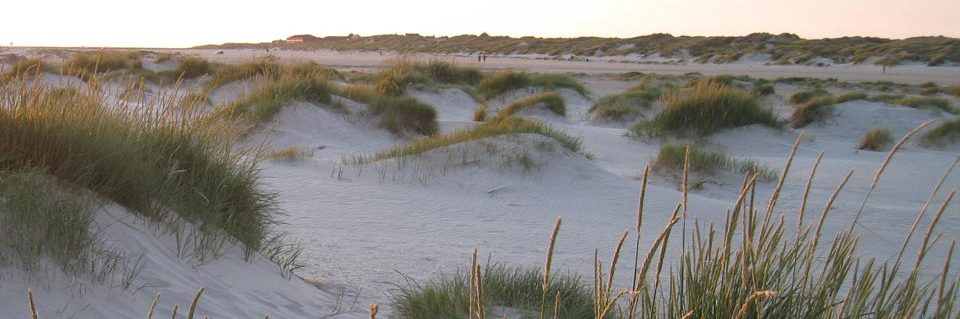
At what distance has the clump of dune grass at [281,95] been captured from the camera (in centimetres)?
1226

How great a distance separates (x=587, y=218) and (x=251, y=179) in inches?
121

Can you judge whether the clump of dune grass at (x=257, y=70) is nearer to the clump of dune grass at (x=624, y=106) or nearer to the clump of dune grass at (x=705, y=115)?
the clump of dune grass at (x=624, y=106)

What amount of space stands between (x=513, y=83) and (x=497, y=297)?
17249 mm

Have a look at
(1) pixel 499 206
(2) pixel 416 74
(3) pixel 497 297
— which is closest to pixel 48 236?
(3) pixel 497 297

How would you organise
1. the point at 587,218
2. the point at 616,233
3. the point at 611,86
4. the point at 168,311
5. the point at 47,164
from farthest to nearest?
the point at 611,86, the point at 587,218, the point at 616,233, the point at 47,164, the point at 168,311

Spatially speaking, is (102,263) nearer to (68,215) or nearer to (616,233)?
(68,215)

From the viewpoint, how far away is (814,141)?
1414 centimetres

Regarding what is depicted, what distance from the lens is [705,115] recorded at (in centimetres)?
1362

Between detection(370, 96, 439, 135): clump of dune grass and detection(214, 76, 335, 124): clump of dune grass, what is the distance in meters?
0.80

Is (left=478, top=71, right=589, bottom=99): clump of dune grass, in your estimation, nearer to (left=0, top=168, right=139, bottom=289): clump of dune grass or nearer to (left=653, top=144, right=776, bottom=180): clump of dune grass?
(left=653, top=144, right=776, bottom=180): clump of dune grass

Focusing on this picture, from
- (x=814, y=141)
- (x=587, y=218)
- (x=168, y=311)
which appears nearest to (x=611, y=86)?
(x=814, y=141)

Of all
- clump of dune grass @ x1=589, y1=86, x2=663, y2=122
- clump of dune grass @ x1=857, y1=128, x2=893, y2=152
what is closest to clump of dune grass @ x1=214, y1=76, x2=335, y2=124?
clump of dune grass @ x1=589, y1=86, x2=663, y2=122

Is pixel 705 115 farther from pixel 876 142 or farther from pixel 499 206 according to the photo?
pixel 499 206

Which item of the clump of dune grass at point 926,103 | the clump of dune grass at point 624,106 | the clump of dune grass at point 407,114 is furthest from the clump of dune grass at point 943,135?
the clump of dune grass at point 407,114
